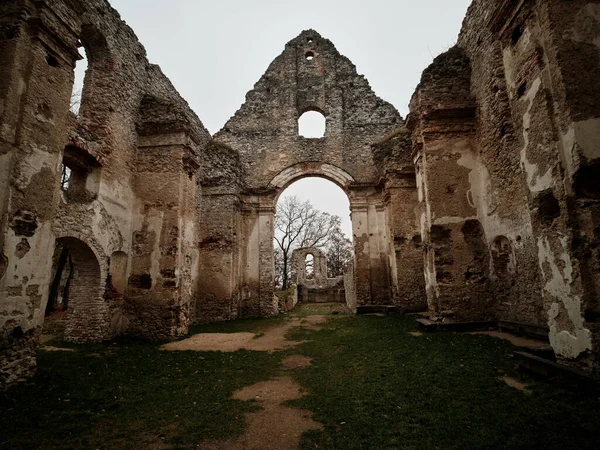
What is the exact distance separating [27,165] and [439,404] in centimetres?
576

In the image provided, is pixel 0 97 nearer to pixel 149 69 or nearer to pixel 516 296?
pixel 149 69

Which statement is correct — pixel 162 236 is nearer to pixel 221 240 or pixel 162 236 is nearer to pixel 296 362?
pixel 221 240

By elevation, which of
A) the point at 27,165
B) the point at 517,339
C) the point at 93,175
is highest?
the point at 93,175

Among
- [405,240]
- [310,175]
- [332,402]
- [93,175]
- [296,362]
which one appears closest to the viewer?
[332,402]

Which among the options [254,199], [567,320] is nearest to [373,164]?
[254,199]

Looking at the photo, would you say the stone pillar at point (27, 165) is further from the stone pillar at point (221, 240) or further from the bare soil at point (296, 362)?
the stone pillar at point (221, 240)

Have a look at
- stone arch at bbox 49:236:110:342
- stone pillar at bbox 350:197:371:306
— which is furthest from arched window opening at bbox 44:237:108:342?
stone pillar at bbox 350:197:371:306

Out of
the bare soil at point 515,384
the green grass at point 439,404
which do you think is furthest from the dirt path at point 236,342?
the bare soil at point 515,384

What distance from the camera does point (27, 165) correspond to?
4.47m

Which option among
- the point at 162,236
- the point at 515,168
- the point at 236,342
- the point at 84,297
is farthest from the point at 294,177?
the point at 515,168

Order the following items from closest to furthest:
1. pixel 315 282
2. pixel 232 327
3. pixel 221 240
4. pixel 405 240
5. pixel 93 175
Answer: pixel 93 175 < pixel 232 327 < pixel 405 240 < pixel 221 240 < pixel 315 282

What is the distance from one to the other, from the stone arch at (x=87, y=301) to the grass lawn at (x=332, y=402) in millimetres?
1411

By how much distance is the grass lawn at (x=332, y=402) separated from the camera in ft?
9.18

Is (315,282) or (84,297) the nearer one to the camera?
(84,297)
